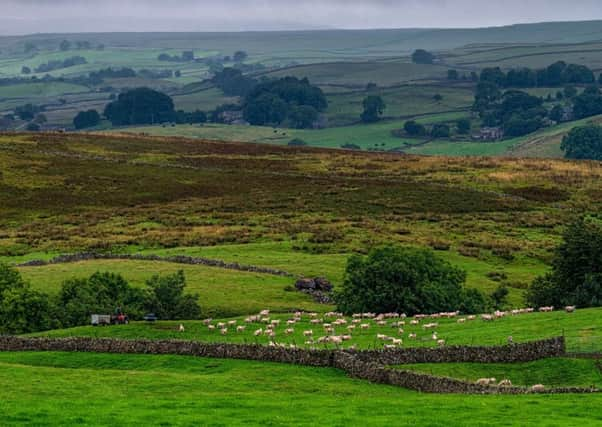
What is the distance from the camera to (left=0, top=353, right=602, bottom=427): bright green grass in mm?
28016

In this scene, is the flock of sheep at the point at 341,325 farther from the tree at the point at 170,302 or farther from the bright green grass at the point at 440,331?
the tree at the point at 170,302

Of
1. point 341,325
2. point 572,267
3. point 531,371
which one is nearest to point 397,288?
point 341,325

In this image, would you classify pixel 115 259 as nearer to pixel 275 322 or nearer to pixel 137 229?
pixel 137 229

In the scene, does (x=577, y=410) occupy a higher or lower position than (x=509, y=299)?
higher

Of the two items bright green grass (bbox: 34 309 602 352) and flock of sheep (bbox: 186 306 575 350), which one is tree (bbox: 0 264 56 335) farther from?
flock of sheep (bbox: 186 306 575 350)

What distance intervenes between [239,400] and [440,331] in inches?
641

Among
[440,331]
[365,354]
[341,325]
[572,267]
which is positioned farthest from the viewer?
[572,267]

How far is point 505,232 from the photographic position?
9144 centimetres

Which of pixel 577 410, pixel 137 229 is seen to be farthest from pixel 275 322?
pixel 137 229

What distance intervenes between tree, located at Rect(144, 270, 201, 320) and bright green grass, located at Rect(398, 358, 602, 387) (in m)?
20.7

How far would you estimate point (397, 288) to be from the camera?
57344 mm

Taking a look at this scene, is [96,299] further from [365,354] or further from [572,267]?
[572,267]

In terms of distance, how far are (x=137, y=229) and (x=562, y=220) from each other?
38.1m

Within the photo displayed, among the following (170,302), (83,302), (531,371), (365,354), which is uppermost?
(531,371)
